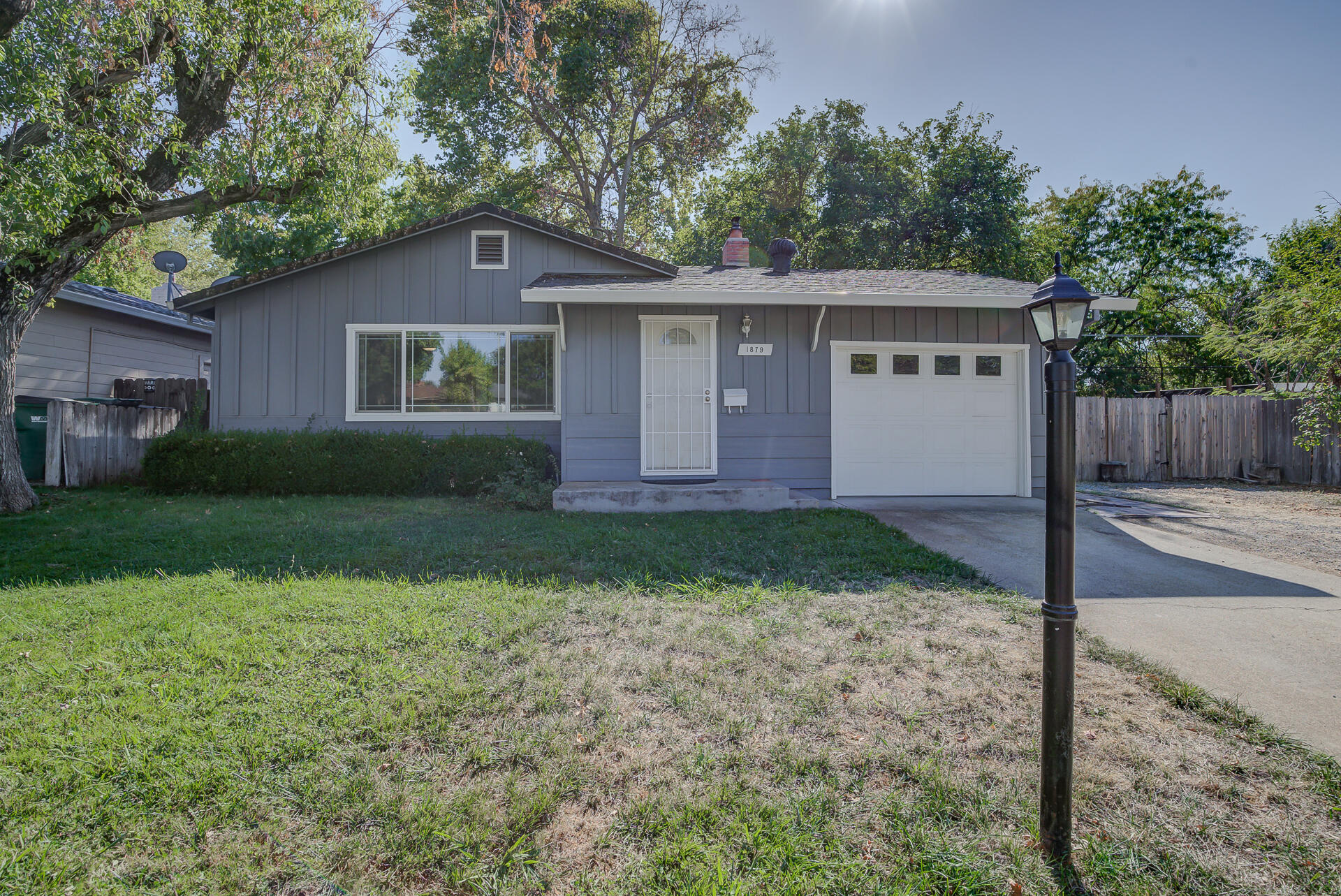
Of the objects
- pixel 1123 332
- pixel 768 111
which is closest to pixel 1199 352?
pixel 1123 332

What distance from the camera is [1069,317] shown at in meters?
1.86

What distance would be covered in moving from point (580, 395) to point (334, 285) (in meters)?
4.03

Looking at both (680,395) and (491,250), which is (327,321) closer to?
(491,250)

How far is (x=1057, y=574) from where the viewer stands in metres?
1.81

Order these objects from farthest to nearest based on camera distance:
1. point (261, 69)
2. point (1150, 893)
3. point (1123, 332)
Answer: point (1123, 332)
point (261, 69)
point (1150, 893)

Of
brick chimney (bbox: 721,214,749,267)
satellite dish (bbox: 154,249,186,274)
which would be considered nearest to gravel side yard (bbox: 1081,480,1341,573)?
brick chimney (bbox: 721,214,749,267)

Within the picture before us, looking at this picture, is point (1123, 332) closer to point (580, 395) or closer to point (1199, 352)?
point (1199, 352)

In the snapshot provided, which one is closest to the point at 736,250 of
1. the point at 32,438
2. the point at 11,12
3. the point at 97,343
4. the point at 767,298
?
the point at 767,298

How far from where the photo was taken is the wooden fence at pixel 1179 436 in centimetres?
1164

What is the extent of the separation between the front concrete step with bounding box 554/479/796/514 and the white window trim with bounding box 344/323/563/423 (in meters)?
2.16

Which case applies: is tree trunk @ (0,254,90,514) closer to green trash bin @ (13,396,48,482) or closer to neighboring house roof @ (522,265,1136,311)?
green trash bin @ (13,396,48,482)

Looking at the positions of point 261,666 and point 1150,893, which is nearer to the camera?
point 1150,893

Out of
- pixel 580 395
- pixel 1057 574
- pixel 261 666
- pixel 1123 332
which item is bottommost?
pixel 261 666

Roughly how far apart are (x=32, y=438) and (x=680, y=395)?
9.05 metres
